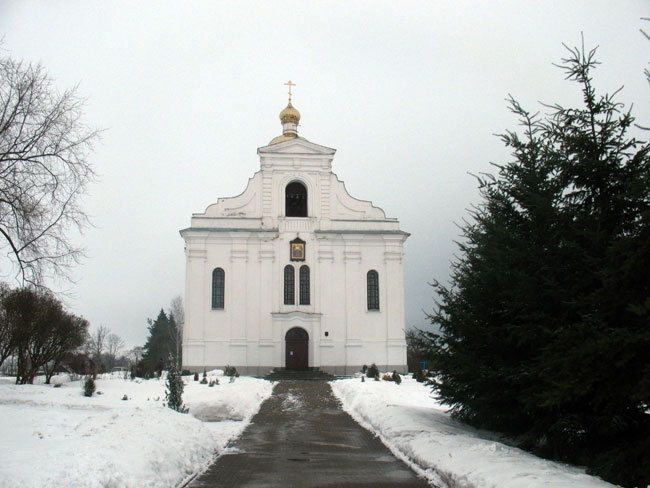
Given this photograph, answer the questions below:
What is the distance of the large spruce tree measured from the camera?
7.50 m

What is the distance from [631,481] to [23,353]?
25701 mm

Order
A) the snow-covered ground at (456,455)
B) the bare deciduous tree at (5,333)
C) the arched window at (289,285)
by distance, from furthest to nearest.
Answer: the arched window at (289,285), the bare deciduous tree at (5,333), the snow-covered ground at (456,455)

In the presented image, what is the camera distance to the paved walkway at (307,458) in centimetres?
878

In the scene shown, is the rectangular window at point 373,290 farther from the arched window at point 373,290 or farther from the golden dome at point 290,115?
the golden dome at point 290,115

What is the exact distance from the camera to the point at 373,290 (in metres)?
36.9

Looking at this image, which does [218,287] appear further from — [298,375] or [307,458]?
[307,458]

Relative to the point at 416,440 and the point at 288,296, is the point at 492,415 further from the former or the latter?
the point at 288,296

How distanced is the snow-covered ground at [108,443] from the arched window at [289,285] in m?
18.5

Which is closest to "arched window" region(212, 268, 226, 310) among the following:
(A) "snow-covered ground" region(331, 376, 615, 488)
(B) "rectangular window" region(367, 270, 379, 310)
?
(B) "rectangular window" region(367, 270, 379, 310)

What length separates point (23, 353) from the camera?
86.9 ft

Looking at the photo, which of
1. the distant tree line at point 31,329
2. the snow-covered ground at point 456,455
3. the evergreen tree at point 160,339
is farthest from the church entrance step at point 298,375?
the evergreen tree at point 160,339

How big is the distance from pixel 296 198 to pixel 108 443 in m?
29.5

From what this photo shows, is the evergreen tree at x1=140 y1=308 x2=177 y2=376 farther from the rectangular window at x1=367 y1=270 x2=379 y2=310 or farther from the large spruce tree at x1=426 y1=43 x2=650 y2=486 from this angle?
the large spruce tree at x1=426 y1=43 x2=650 y2=486

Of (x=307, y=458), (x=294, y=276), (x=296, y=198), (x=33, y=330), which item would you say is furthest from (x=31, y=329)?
(x=307, y=458)
